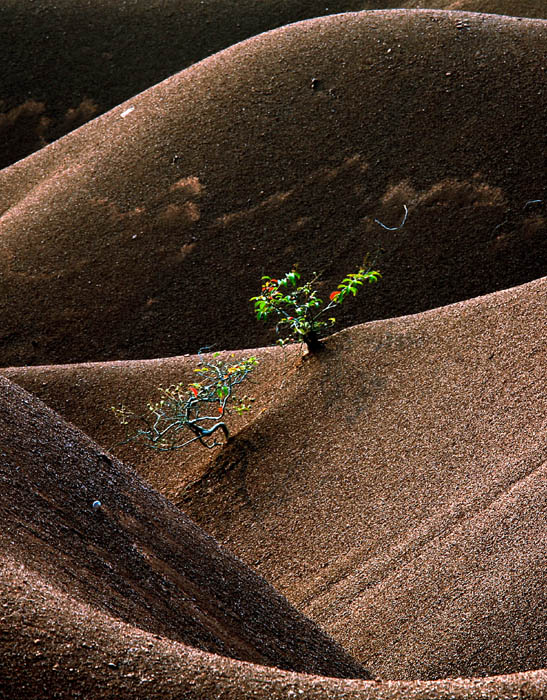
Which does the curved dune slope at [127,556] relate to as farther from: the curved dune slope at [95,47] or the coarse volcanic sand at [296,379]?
the curved dune slope at [95,47]

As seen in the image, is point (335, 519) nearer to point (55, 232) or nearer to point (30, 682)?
point (30, 682)

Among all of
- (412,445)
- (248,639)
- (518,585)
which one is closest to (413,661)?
(518,585)

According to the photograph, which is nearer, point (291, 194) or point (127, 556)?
point (127, 556)

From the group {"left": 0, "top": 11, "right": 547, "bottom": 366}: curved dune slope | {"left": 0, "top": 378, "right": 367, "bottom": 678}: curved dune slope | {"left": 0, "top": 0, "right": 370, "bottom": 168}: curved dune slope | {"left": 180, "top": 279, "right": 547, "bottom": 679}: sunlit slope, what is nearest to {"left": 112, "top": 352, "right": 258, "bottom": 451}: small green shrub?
{"left": 180, "top": 279, "right": 547, "bottom": 679}: sunlit slope

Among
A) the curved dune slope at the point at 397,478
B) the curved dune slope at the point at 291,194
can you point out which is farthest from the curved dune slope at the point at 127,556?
the curved dune slope at the point at 291,194

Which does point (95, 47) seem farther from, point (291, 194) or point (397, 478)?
point (397, 478)

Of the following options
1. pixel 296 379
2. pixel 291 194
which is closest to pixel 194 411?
pixel 296 379

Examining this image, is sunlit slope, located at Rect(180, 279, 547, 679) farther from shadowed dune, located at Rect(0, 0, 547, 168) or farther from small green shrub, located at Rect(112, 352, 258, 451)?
shadowed dune, located at Rect(0, 0, 547, 168)
